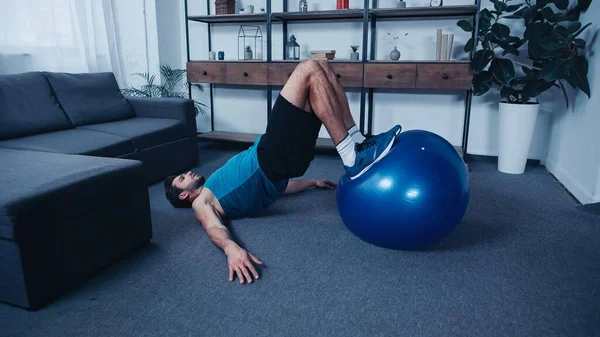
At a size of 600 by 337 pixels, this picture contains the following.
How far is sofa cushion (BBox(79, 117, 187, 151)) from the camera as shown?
8.61 feet

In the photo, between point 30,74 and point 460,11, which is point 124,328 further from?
point 460,11

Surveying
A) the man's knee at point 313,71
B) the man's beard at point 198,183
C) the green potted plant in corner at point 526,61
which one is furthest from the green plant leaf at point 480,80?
the man's beard at point 198,183

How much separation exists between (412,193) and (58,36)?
2846 mm

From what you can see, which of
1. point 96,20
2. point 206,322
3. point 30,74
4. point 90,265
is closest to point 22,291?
point 90,265

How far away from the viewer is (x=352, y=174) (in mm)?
1725

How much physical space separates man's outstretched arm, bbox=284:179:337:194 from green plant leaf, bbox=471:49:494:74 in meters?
1.30

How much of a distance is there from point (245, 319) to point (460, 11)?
2.78 metres

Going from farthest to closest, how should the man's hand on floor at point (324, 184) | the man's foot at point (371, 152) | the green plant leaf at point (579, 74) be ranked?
the man's hand on floor at point (324, 184) → the green plant leaf at point (579, 74) → the man's foot at point (371, 152)

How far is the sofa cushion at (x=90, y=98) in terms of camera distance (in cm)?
274

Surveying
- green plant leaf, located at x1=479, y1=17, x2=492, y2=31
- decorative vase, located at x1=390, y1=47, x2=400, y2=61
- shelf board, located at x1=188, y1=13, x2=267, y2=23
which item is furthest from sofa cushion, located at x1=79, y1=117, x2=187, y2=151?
green plant leaf, located at x1=479, y1=17, x2=492, y2=31

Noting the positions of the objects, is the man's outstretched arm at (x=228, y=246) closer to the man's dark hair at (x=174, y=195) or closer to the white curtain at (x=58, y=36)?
the man's dark hair at (x=174, y=195)

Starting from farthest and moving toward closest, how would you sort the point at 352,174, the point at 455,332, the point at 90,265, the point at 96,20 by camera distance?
the point at 96,20 < the point at 352,174 < the point at 90,265 < the point at 455,332

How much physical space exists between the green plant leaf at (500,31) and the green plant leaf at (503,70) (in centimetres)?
15

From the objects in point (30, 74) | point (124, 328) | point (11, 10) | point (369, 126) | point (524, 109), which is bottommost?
point (124, 328)
